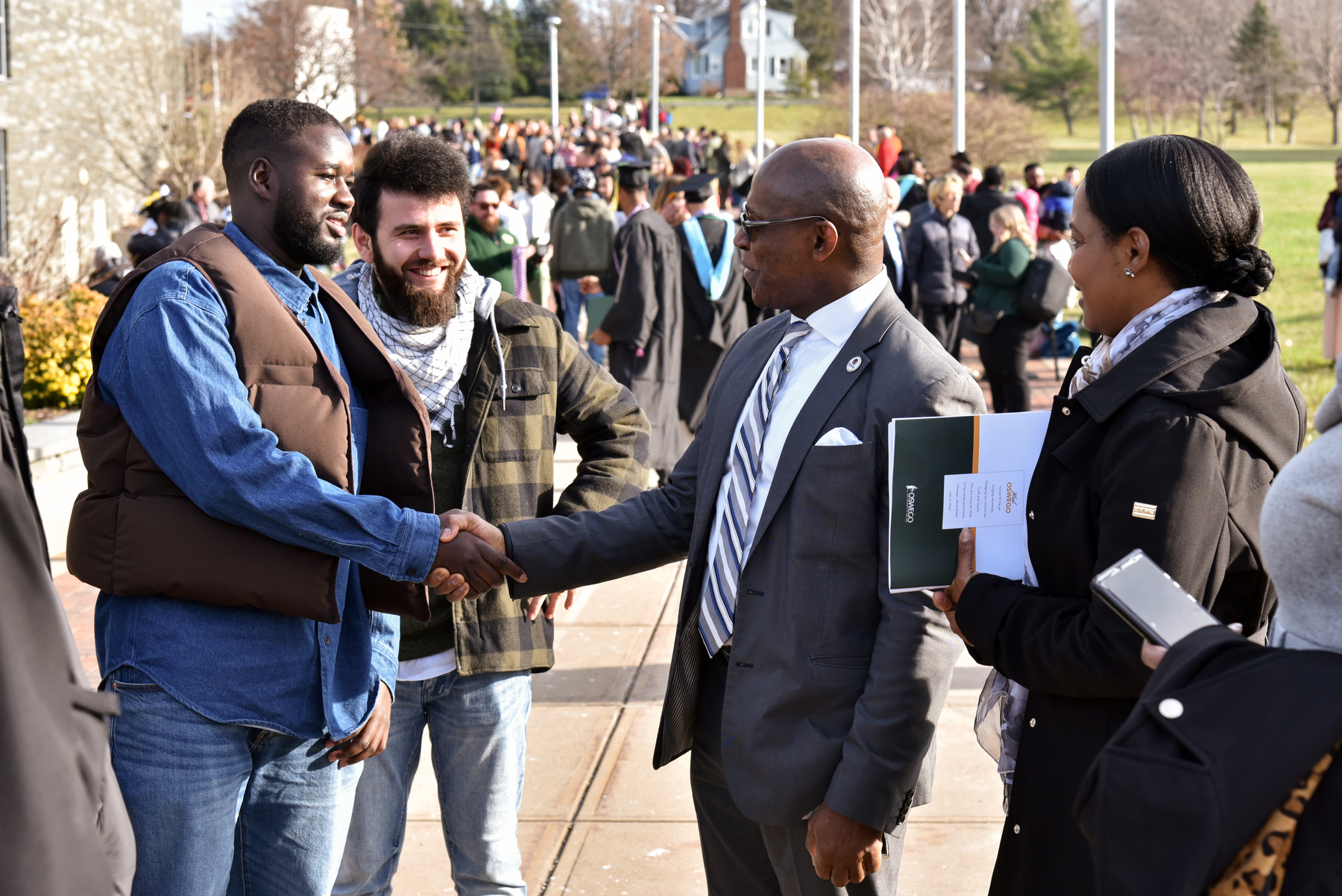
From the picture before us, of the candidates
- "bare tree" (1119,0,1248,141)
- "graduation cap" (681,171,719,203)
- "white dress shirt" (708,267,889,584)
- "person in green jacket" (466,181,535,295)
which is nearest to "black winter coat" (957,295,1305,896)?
"white dress shirt" (708,267,889,584)

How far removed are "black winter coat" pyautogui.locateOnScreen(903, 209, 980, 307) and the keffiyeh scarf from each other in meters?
8.01

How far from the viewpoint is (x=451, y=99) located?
3425 inches

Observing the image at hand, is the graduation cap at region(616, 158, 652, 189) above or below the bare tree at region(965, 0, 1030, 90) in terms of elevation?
below

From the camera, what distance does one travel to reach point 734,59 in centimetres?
10381

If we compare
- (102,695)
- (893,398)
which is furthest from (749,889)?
(102,695)

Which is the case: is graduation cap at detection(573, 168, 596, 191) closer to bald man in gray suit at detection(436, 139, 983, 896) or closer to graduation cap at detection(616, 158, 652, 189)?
graduation cap at detection(616, 158, 652, 189)

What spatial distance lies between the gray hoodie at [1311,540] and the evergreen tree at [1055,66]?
243ft

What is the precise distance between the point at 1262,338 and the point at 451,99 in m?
89.4

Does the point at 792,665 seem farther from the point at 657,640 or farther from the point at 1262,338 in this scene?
the point at 657,640

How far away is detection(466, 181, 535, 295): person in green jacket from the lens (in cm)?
940

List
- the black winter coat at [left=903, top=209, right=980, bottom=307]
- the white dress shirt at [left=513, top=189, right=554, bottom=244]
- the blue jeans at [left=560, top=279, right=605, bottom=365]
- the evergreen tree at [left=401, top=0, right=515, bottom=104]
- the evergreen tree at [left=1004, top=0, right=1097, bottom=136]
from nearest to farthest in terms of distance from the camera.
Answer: the black winter coat at [left=903, top=209, right=980, bottom=307]
the blue jeans at [left=560, top=279, right=605, bottom=365]
the white dress shirt at [left=513, top=189, right=554, bottom=244]
the evergreen tree at [left=1004, top=0, right=1097, bottom=136]
the evergreen tree at [left=401, top=0, right=515, bottom=104]

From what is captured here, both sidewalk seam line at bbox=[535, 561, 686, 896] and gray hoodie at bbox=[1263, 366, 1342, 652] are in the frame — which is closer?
gray hoodie at bbox=[1263, 366, 1342, 652]

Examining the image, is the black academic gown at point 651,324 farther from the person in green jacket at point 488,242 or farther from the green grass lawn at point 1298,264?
the green grass lawn at point 1298,264

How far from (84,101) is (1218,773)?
2660 cm
